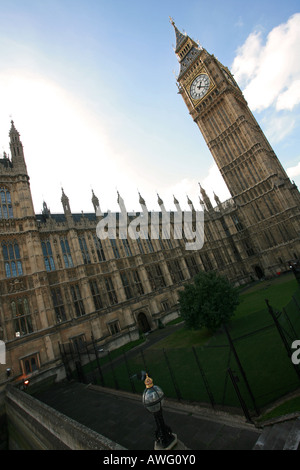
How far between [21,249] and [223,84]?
54.6 meters

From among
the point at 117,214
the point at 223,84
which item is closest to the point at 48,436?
the point at 117,214

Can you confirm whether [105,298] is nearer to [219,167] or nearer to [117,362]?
[117,362]

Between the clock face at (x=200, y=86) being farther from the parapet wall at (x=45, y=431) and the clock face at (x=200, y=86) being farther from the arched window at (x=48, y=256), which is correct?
the parapet wall at (x=45, y=431)

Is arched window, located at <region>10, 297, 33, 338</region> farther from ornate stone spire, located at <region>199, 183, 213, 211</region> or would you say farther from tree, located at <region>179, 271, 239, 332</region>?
ornate stone spire, located at <region>199, 183, 213, 211</region>

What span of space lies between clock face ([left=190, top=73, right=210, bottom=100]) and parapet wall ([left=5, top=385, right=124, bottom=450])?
64.9m

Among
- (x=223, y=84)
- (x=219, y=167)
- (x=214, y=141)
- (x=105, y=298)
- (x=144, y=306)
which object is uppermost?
(x=223, y=84)

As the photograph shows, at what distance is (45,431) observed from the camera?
371 inches

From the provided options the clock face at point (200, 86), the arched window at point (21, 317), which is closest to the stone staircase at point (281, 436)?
the arched window at point (21, 317)

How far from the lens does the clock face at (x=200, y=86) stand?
181 feet

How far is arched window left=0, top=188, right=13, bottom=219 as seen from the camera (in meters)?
26.8

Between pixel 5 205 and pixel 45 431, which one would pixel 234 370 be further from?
pixel 5 205

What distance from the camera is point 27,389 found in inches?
778

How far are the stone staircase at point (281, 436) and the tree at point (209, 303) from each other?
10984 millimetres
